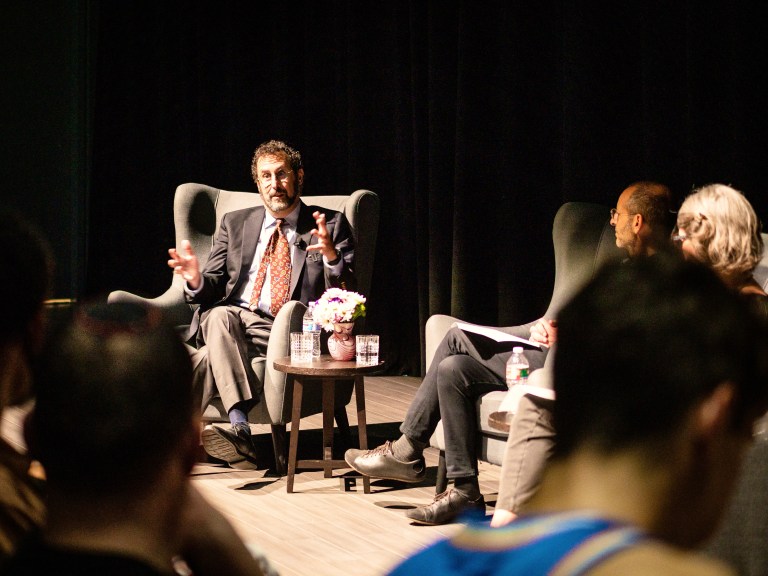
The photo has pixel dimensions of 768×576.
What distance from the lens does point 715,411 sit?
0.74 metres

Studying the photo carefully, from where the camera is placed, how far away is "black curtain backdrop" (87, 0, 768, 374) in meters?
4.56

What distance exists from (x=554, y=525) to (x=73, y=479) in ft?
1.31

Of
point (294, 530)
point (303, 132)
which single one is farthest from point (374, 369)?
point (303, 132)

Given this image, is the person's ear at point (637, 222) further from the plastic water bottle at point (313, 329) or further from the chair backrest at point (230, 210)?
the chair backrest at point (230, 210)

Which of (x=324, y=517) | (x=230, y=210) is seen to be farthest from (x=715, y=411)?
(x=230, y=210)

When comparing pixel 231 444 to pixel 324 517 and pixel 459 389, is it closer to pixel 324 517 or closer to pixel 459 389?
pixel 324 517

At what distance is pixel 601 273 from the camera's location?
783mm

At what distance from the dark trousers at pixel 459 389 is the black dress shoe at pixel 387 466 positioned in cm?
13

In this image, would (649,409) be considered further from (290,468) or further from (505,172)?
(505,172)

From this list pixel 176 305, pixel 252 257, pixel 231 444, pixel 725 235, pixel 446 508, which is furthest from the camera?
pixel 176 305

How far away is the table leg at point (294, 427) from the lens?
4.06 m

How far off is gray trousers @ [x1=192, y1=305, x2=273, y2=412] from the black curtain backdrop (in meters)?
1.69

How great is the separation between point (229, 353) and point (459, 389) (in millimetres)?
1091

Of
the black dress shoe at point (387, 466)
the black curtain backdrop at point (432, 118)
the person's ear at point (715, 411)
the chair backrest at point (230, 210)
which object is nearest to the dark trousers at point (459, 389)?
the black dress shoe at point (387, 466)
